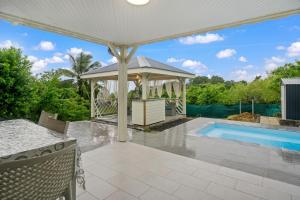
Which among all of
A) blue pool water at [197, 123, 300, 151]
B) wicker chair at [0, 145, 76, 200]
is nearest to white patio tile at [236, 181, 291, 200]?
wicker chair at [0, 145, 76, 200]

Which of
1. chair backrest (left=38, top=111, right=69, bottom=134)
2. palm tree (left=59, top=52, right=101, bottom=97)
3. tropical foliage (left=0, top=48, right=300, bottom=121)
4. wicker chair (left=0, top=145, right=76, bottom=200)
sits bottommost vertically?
wicker chair (left=0, top=145, right=76, bottom=200)

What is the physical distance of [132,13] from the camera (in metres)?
3.19

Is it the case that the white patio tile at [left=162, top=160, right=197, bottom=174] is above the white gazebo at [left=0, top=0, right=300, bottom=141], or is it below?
below

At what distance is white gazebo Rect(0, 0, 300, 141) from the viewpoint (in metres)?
2.84

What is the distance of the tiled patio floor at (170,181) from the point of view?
247 centimetres

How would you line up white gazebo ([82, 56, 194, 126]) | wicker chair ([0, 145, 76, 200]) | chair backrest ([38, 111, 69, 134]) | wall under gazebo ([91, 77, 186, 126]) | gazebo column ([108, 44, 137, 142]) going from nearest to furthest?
wicker chair ([0, 145, 76, 200])
chair backrest ([38, 111, 69, 134])
gazebo column ([108, 44, 137, 142])
white gazebo ([82, 56, 194, 126])
wall under gazebo ([91, 77, 186, 126])

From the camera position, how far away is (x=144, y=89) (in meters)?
7.68

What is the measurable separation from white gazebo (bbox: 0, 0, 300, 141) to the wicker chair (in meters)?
2.52

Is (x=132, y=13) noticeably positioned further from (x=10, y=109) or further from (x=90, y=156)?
(x=10, y=109)

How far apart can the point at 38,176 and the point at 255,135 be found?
25.6 ft

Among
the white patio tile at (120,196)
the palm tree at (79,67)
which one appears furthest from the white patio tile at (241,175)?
the palm tree at (79,67)

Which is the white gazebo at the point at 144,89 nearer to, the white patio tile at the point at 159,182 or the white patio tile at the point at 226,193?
the white patio tile at the point at 159,182

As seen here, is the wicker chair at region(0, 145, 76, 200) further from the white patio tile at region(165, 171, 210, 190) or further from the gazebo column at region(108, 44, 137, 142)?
the gazebo column at region(108, 44, 137, 142)

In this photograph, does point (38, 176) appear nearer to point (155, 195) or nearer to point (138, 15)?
point (155, 195)
